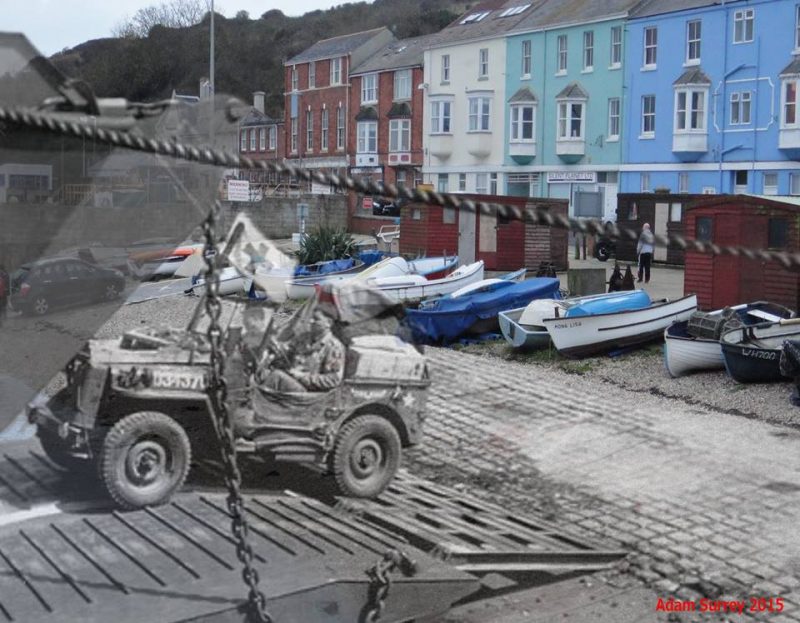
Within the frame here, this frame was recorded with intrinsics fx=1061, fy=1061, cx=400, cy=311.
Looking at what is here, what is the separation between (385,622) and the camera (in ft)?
11.0

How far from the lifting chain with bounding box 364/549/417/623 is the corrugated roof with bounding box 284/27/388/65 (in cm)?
217

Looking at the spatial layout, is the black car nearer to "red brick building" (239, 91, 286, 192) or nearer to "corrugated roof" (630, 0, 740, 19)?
"red brick building" (239, 91, 286, 192)

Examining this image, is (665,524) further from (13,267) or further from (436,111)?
(13,267)

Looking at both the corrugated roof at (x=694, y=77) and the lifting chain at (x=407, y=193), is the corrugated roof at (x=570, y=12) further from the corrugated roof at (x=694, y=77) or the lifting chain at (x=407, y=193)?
the lifting chain at (x=407, y=193)

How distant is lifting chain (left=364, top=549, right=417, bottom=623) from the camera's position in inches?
130

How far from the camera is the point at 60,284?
3.24m

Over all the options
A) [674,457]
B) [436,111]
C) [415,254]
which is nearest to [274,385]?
[415,254]

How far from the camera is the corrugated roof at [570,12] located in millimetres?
12539

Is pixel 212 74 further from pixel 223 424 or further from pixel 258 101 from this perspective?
pixel 223 424

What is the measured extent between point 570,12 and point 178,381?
556 inches

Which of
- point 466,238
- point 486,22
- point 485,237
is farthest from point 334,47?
point 486,22

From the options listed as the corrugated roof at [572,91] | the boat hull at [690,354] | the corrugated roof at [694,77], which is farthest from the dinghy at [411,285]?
the corrugated roof at [694,77]

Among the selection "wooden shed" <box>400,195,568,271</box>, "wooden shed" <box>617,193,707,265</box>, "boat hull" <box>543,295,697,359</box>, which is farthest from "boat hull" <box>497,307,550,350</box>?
"wooden shed" <box>617,193,707,265</box>

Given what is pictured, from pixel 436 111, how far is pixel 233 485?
144 inches
